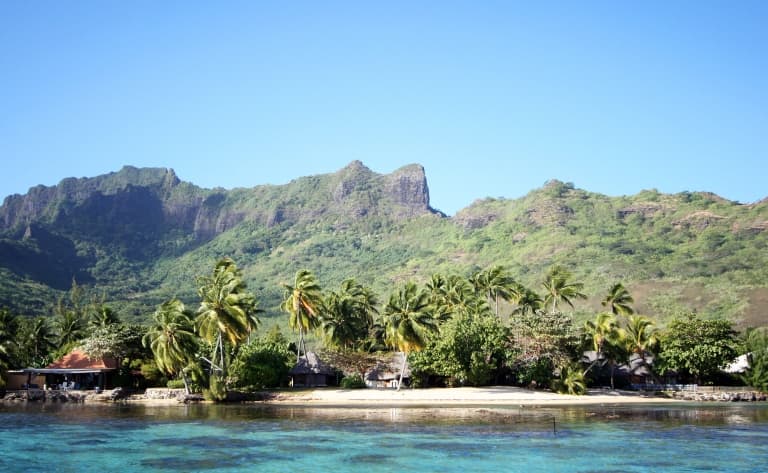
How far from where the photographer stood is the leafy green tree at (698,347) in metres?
73.4

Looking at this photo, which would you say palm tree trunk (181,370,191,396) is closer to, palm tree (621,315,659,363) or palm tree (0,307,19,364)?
palm tree (0,307,19,364)

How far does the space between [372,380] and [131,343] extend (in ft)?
83.0

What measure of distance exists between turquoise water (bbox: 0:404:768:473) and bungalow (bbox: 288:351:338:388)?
20253mm

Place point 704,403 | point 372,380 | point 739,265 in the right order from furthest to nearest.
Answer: point 739,265, point 372,380, point 704,403

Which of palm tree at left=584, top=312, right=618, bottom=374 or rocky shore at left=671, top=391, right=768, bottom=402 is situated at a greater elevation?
palm tree at left=584, top=312, right=618, bottom=374

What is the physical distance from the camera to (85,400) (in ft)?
234

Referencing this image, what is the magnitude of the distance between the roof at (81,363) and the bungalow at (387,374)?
87.3 ft

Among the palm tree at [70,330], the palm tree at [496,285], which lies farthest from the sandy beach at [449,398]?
the palm tree at [70,330]

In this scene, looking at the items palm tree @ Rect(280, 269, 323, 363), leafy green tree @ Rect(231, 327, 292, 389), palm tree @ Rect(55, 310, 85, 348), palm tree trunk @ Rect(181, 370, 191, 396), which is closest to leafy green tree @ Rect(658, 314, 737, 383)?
palm tree @ Rect(280, 269, 323, 363)

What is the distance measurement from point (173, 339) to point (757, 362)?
56.9 meters

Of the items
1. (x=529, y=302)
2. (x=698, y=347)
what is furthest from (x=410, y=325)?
(x=698, y=347)

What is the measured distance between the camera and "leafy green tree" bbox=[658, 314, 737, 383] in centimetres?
7344

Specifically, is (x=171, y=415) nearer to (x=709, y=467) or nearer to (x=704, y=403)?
(x=709, y=467)

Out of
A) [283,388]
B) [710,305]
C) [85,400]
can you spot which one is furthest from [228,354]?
[710,305]
